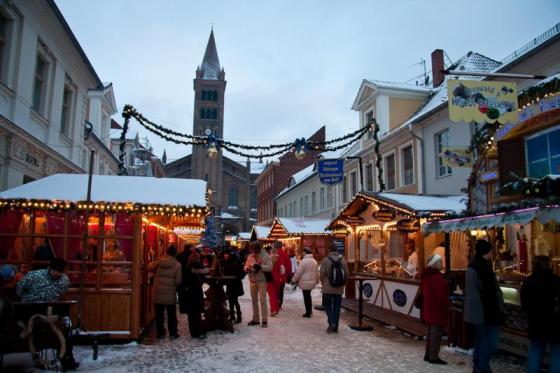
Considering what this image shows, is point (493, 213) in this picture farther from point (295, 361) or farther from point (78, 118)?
point (78, 118)

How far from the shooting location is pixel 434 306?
23.2ft

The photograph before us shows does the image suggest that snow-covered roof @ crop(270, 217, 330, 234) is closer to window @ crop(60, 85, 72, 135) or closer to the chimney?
the chimney

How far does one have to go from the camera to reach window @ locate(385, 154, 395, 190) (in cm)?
2081

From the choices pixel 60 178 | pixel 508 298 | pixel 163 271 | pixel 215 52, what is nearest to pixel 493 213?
pixel 508 298

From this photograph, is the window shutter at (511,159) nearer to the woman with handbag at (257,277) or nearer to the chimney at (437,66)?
the woman with handbag at (257,277)

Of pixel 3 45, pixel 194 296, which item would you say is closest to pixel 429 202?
pixel 194 296

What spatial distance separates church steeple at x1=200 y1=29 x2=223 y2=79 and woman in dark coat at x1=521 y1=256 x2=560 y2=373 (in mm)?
76357

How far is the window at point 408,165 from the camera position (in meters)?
19.3

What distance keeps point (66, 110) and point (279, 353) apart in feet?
42.0

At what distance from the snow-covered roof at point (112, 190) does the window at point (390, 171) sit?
12.3 metres

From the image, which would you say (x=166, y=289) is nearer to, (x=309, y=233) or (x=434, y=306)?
(x=434, y=306)

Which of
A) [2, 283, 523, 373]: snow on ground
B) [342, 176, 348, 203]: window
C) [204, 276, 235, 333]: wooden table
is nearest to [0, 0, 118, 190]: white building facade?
[204, 276, 235, 333]: wooden table

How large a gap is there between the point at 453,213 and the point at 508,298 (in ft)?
7.11

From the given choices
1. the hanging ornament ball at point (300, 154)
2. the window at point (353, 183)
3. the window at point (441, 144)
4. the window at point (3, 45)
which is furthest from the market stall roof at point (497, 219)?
the window at point (353, 183)
